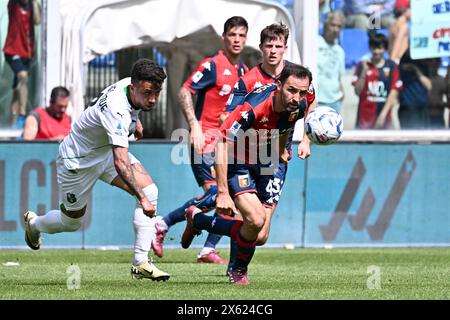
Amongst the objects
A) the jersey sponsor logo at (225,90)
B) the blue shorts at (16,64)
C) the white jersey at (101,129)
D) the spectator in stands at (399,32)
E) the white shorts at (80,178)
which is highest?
the spectator in stands at (399,32)

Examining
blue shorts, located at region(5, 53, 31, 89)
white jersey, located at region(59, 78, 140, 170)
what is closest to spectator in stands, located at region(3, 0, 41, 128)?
blue shorts, located at region(5, 53, 31, 89)

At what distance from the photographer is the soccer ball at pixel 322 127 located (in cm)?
1121

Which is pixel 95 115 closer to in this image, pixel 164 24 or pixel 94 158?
pixel 94 158

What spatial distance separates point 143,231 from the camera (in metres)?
11.1

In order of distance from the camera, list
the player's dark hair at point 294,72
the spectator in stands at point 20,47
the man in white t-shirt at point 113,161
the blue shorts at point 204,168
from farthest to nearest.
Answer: the spectator in stands at point 20,47 < the blue shorts at point 204,168 < the man in white t-shirt at point 113,161 < the player's dark hair at point 294,72

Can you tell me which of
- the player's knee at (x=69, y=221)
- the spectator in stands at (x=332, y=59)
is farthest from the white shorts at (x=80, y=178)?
the spectator in stands at (x=332, y=59)

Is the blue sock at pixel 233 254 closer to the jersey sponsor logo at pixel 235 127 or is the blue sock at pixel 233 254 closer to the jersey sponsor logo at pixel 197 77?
the jersey sponsor logo at pixel 235 127

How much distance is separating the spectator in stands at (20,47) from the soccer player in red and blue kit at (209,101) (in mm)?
4759

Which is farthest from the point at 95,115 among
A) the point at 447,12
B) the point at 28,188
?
the point at 447,12

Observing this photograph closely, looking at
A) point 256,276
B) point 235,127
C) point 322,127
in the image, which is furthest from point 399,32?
point 235,127

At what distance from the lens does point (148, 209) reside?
409 inches

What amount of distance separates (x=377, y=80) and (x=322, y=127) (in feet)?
27.7

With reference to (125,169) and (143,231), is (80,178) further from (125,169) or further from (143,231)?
(125,169)

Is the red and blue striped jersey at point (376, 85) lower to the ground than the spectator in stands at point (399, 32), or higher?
lower
